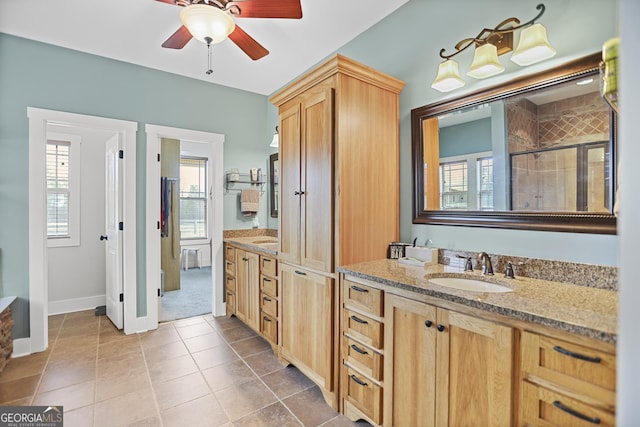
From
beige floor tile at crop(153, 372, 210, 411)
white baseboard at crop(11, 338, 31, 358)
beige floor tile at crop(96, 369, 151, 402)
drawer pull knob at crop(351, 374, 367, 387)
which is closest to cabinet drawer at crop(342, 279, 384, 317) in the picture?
drawer pull knob at crop(351, 374, 367, 387)

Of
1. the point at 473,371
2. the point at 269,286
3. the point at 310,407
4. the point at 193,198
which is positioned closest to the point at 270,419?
the point at 310,407

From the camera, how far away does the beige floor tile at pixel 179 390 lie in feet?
6.75

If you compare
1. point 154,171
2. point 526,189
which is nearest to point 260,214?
point 154,171

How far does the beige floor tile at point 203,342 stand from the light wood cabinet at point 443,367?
187cm

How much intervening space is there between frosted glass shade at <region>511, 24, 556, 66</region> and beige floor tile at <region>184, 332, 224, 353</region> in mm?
3174

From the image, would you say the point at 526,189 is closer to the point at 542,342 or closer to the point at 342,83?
the point at 542,342

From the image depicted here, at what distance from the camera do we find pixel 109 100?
311cm

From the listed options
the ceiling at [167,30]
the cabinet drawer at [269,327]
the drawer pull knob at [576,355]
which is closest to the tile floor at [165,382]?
the cabinet drawer at [269,327]

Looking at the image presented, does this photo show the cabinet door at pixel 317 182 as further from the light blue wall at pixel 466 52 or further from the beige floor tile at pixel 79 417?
the beige floor tile at pixel 79 417

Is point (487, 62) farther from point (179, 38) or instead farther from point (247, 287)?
point (247, 287)

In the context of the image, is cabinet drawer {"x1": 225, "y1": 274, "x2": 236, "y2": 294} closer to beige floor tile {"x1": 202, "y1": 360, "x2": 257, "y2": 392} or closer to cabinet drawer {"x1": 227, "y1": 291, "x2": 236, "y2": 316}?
cabinet drawer {"x1": 227, "y1": 291, "x2": 236, "y2": 316}

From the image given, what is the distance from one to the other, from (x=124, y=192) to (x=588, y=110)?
3732mm

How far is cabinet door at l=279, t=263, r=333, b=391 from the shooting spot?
202 centimetres

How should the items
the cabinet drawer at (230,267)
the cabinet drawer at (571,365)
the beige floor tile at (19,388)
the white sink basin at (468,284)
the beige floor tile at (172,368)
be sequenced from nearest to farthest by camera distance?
1. the cabinet drawer at (571,365)
2. the white sink basin at (468,284)
3. the beige floor tile at (19,388)
4. the beige floor tile at (172,368)
5. the cabinet drawer at (230,267)
